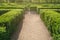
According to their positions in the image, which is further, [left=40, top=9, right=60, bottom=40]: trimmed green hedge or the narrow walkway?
the narrow walkway

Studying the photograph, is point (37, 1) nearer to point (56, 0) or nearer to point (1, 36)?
point (56, 0)

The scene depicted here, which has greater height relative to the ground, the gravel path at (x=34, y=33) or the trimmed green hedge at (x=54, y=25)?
the trimmed green hedge at (x=54, y=25)

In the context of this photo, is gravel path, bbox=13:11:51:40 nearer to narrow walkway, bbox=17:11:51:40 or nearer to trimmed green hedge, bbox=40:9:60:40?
narrow walkway, bbox=17:11:51:40

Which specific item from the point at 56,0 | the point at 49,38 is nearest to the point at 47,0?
the point at 56,0

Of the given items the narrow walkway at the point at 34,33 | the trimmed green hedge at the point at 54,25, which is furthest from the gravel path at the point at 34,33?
the trimmed green hedge at the point at 54,25

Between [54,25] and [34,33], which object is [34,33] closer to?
[34,33]

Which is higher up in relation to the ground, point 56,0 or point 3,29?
point 3,29

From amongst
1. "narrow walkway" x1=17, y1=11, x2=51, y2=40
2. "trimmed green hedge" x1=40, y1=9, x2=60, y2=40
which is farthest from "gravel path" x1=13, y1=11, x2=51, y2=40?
"trimmed green hedge" x1=40, y1=9, x2=60, y2=40

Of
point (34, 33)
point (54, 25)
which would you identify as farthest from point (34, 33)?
point (54, 25)

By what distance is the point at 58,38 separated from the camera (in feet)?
18.5

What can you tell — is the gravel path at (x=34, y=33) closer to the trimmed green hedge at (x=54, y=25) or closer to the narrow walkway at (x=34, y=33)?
the narrow walkway at (x=34, y=33)

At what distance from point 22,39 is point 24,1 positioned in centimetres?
2951

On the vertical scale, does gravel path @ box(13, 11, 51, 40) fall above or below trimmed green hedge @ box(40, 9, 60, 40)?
below

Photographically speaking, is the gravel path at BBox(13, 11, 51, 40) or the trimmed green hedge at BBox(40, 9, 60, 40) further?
the gravel path at BBox(13, 11, 51, 40)
